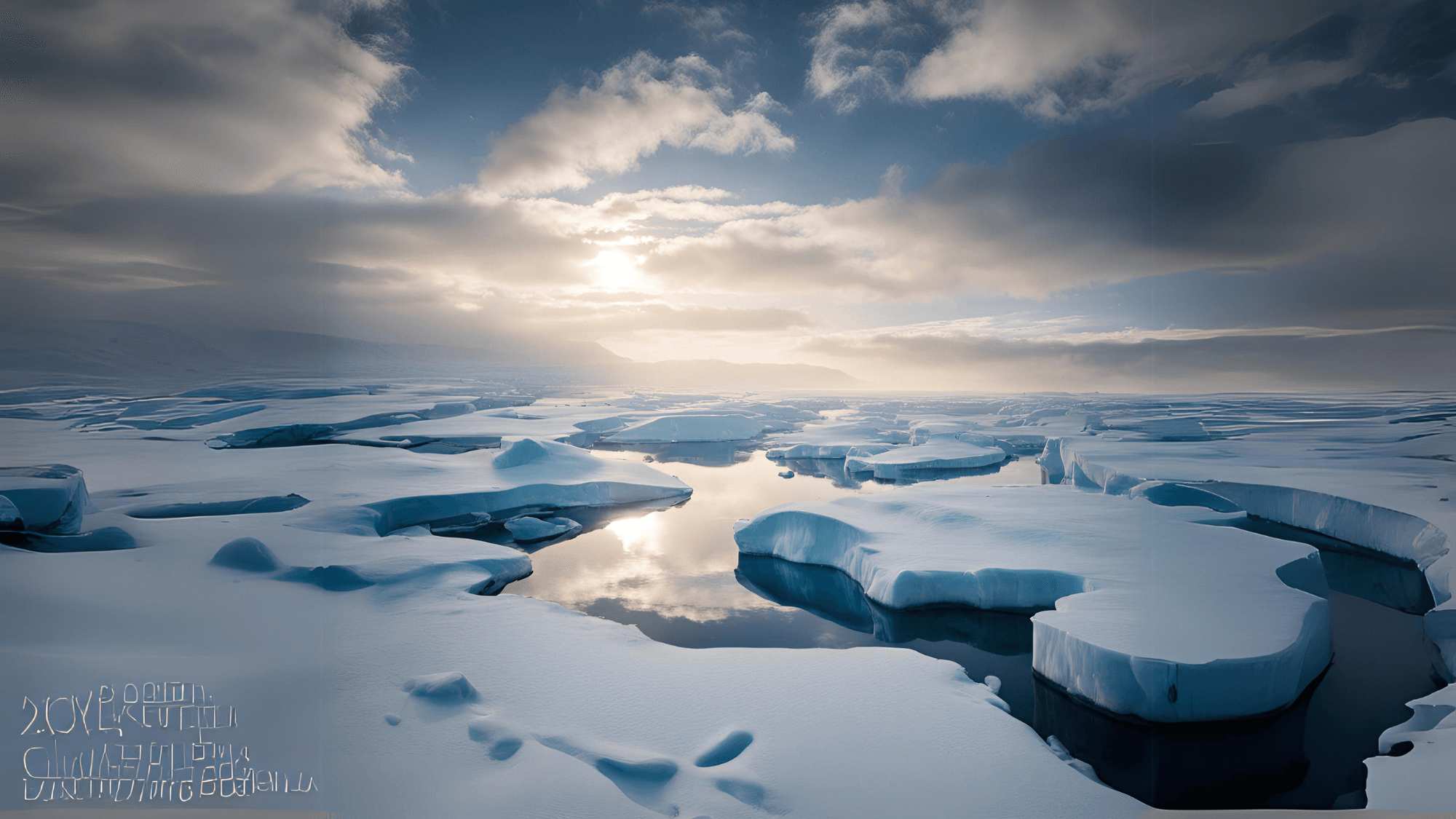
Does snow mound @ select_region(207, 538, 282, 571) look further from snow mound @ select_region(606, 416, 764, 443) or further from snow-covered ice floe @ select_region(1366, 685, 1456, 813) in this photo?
snow mound @ select_region(606, 416, 764, 443)

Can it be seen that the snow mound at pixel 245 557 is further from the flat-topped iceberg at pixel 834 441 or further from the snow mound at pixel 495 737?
the flat-topped iceberg at pixel 834 441

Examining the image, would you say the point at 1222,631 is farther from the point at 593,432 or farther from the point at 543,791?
the point at 593,432

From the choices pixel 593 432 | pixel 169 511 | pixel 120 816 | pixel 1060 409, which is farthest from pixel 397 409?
pixel 1060 409

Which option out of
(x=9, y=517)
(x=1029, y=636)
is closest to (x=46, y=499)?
(x=9, y=517)

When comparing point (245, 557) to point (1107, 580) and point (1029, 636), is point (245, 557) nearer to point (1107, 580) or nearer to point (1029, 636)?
point (1029, 636)

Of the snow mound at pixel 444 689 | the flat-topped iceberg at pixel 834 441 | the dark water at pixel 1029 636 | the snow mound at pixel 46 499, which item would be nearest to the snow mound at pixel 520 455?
the dark water at pixel 1029 636

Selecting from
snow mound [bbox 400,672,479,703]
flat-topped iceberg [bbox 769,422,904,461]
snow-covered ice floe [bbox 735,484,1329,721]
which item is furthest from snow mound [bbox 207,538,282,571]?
flat-topped iceberg [bbox 769,422,904,461]

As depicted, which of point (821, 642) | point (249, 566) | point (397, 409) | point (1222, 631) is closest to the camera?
point (1222, 631)

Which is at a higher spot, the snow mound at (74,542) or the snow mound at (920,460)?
the snow mound at (74,542)
